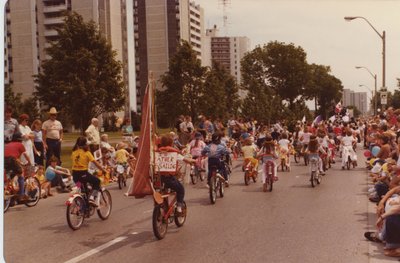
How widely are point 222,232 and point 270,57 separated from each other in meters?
82.5

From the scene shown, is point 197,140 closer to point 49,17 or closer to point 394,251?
point 394,251

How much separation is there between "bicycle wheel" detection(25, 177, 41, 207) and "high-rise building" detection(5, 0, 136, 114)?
263 ft

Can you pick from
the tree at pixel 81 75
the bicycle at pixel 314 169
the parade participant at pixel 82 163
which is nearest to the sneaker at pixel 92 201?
the parade participant at pixel 82 163

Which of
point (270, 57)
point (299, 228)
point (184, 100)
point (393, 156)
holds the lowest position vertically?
point (299, 228)

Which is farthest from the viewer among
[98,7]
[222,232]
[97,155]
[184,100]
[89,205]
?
[98,7]

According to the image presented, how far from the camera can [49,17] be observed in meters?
107

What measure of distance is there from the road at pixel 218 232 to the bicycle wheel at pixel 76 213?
0.16m

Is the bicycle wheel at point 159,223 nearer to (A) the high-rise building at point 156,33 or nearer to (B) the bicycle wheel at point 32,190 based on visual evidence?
(B) the bicycle wheel at point 32,190

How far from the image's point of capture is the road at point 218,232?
820cm

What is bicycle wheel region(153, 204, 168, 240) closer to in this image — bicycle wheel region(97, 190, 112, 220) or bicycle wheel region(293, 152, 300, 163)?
bicycle wheel region(97, 190, 112, 220)

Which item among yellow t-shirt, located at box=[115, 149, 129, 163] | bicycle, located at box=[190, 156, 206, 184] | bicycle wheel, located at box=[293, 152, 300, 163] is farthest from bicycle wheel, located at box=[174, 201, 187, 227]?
bicycle wheel, located at box=[293, 152, 300, 163]

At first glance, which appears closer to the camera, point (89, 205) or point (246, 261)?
point (246, 261)

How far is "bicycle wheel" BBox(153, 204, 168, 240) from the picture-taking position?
9273 mm

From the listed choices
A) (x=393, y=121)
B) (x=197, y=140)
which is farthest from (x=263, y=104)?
(x=197, y=140)
